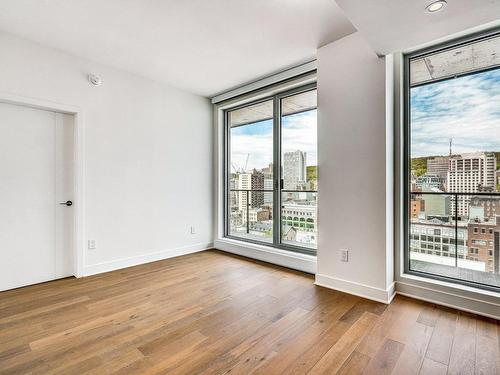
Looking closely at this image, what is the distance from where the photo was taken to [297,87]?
3.66 metres

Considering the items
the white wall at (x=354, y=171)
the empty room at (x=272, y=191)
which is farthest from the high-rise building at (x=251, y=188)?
the white wall at (x=354, y=171)

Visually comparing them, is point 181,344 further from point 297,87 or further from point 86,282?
point 297,87

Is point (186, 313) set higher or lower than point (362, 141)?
lower

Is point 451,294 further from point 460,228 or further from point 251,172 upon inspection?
point 251,172

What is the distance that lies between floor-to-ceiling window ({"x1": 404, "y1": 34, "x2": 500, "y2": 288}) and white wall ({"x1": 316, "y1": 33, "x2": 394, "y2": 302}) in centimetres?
34

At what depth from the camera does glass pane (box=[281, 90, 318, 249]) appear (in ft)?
11.7

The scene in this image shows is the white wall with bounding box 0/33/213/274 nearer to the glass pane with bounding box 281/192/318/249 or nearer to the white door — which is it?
the white door

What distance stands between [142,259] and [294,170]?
8.29 ft

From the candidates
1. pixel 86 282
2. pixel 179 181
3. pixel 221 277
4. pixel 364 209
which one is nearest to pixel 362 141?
pixel 364 209

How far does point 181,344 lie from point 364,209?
2.04 m

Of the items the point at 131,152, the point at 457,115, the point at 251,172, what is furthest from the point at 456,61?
the point at 131,152

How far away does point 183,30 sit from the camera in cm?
269

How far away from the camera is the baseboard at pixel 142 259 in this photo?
3.39 meters

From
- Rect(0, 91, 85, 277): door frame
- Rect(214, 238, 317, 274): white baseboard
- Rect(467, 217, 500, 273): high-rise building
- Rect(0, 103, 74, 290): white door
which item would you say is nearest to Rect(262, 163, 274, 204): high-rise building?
Rect(214, 238, 317, 274): white baseboard
